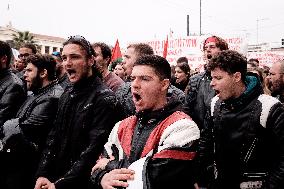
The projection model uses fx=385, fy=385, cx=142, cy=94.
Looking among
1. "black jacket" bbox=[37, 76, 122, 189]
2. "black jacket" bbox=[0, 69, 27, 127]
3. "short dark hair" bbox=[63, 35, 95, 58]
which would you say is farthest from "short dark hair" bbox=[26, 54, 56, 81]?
"black jacket" bbox=[37, 76, 122, 189]

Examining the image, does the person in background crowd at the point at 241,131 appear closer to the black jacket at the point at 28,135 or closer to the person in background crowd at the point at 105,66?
the black jacket at the point at 28,135

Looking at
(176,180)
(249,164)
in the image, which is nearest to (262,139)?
(249,164)

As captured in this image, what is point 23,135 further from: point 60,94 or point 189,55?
point 189,55

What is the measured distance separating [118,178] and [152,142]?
1.04 ft

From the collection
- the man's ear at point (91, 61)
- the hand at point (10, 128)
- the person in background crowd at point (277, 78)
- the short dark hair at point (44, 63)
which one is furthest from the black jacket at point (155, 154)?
the person in background crowd at point (277, 78)

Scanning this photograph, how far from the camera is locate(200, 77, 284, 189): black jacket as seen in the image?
3021 mm

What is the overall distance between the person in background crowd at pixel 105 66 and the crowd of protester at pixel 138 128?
231mm

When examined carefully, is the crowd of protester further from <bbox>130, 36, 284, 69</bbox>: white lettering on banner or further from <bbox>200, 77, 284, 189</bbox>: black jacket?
<bbox>130, 36, 284, 69</bbox>: white lettering on banner

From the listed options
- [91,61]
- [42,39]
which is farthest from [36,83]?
[42,39]

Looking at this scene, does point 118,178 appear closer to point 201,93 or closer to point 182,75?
point 201,93

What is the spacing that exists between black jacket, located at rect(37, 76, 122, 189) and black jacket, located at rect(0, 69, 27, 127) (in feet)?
2.71

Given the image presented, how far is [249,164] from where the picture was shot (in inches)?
122

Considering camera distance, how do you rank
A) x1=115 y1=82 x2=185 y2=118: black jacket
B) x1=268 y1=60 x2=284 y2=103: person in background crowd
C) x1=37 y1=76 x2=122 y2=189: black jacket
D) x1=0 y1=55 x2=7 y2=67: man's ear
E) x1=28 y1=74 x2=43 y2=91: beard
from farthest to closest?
x1=268 y1=60 x2=284 y2=103: person in background crowd → x1=0 y1=55 x2=7 y2=67: man's ear → x1=28 y1=74 x2=43 y2=91: beard → x1=115 y1=82 x2=185 y2=118: black jacket → x1=37 y1=76 x2=122 y2=189: black jacket

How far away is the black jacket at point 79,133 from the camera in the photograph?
3.21m
